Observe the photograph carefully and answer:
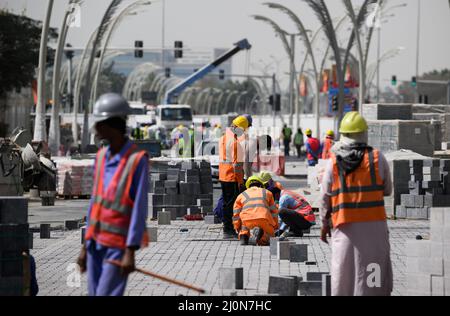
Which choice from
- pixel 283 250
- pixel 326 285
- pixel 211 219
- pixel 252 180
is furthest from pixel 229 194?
pixel 326 285

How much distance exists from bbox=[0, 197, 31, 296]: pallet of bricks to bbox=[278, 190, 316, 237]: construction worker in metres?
7.92

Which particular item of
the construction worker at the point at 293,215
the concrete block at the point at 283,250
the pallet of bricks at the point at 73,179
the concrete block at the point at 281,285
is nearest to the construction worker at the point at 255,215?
the construction worker at the point at 293,215

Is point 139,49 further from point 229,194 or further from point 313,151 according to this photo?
point 229,194

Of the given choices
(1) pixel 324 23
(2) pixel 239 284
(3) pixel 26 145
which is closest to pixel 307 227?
(2) pixel 239 284

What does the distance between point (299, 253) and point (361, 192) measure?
5.52 meters

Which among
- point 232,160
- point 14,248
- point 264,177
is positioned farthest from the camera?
point 264,177

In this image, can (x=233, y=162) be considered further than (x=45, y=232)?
No

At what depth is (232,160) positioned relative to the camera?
1766 centimetres

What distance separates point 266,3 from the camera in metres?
55.3

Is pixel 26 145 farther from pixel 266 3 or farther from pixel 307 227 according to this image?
pixel 266 3

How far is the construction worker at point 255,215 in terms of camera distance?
1672 centimetres

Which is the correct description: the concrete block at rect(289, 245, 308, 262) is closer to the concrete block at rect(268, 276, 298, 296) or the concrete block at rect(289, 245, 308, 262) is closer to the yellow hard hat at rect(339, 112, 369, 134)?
the concrete block at rect(268, 276, 298, 296)

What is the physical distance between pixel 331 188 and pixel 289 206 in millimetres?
8465

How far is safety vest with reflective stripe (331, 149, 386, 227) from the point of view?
943 centimetres
